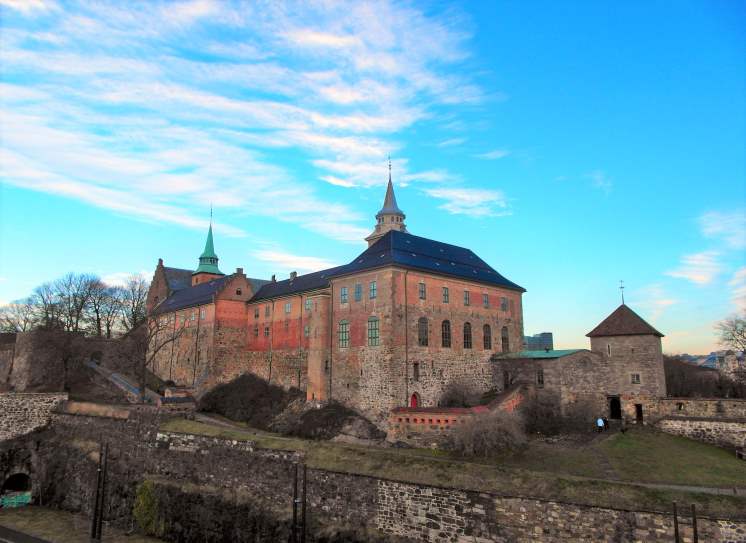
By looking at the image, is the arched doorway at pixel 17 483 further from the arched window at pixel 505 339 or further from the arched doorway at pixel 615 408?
the arched doorway at pixel 615 408

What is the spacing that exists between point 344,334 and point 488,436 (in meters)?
14.3

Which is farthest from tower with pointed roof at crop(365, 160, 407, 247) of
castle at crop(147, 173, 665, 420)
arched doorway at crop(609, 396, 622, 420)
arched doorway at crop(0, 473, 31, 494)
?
arched doorway at crop(0, 473, 31, 494)

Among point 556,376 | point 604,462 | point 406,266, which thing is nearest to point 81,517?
point 406,266

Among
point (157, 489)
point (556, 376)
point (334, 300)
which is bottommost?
point (157, 489)

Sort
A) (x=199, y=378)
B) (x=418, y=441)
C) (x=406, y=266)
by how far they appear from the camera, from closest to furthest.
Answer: (x=418, y=441), (x=406, y=266), (x=199, y=378)

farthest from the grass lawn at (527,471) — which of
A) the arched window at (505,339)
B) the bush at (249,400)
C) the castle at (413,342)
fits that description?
the arched window at (505,339)

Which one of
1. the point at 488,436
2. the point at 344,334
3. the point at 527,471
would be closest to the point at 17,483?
the point at 344,334

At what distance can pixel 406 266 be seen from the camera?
35188mm

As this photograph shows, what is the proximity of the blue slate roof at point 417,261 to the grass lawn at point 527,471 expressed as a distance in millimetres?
13735

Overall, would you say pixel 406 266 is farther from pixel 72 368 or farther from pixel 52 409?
pixel 72 368

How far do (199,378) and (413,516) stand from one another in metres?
38.3

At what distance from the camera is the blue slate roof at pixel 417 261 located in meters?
36.6

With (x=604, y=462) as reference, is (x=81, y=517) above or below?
below

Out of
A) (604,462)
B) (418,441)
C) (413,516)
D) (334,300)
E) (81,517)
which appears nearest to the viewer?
(413,516)
